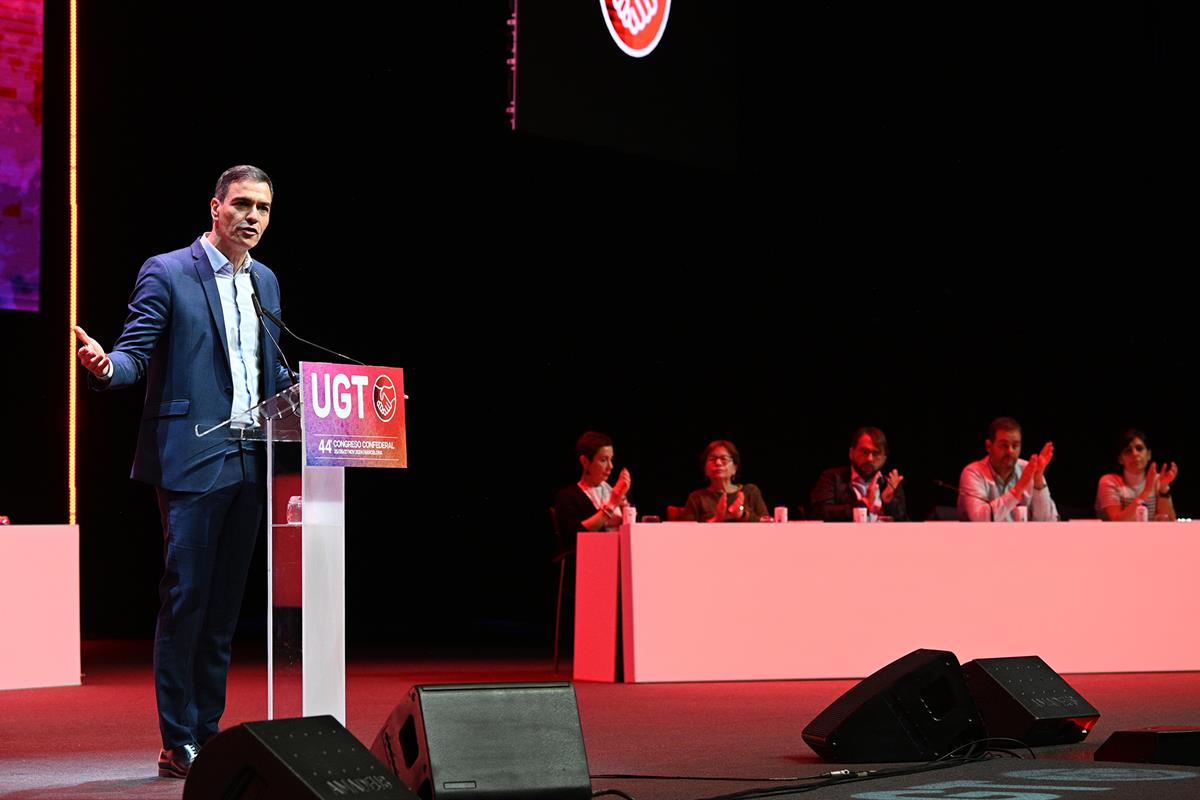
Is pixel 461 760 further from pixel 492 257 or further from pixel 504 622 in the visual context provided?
pixel 504 622

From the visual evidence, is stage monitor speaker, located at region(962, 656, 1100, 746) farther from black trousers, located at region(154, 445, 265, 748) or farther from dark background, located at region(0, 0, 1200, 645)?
dark background, located at region(0, 0, 1200, 645)

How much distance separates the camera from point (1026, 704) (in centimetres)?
421

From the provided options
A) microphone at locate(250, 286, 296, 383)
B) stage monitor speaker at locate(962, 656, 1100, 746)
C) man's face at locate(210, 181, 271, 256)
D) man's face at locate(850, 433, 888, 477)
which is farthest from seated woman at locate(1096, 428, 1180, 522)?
man's face at locate(210, 181, 271, 256)

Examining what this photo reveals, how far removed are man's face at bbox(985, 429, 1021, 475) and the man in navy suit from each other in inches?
161

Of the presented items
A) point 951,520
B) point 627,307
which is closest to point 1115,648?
point 951,520

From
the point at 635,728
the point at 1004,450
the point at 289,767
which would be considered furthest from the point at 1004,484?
the point at 289,767

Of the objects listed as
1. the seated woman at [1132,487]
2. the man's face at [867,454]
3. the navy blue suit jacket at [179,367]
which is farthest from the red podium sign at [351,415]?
the seated woman at [1132,487]

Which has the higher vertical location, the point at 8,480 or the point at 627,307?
the point at 627,307

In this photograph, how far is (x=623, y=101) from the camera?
7.00 m

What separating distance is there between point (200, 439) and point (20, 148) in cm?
456

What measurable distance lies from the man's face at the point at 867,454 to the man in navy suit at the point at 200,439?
153 inches

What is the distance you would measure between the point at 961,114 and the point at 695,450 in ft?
8.00

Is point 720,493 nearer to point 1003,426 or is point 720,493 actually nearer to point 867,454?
point 867,454

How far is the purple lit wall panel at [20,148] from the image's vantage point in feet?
24.7
